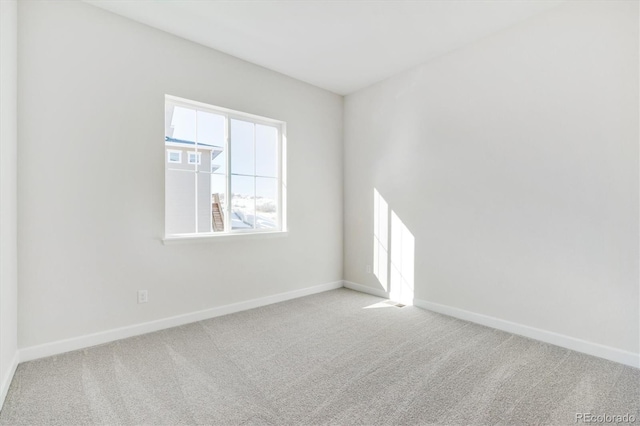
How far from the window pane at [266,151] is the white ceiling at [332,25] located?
732 mm

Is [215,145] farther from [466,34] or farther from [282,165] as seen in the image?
[466,34]

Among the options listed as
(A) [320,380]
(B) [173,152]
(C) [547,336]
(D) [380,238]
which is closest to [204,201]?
(B) [173,152]

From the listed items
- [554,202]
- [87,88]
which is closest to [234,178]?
[87,88]

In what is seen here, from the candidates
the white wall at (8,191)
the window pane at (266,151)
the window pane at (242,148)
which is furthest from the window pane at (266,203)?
the white wall at (8,191)

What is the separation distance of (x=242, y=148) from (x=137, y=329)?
2.04 m

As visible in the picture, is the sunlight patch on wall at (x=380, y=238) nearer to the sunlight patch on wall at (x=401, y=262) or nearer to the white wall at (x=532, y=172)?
the sunlight patch on wall at (x=401, y=262)

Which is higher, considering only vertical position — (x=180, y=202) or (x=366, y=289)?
(x=180, y=202)

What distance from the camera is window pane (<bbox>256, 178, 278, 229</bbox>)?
3.60 metres

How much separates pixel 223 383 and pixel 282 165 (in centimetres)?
250

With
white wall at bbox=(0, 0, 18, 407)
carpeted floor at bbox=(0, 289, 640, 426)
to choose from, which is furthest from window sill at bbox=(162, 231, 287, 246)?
white wall at bbox=(0, 0, 18, 407)

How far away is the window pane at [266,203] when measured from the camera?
3604mm

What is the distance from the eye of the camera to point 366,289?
4105mm

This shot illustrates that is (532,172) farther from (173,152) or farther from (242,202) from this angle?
(173,152)

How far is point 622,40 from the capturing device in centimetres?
221
